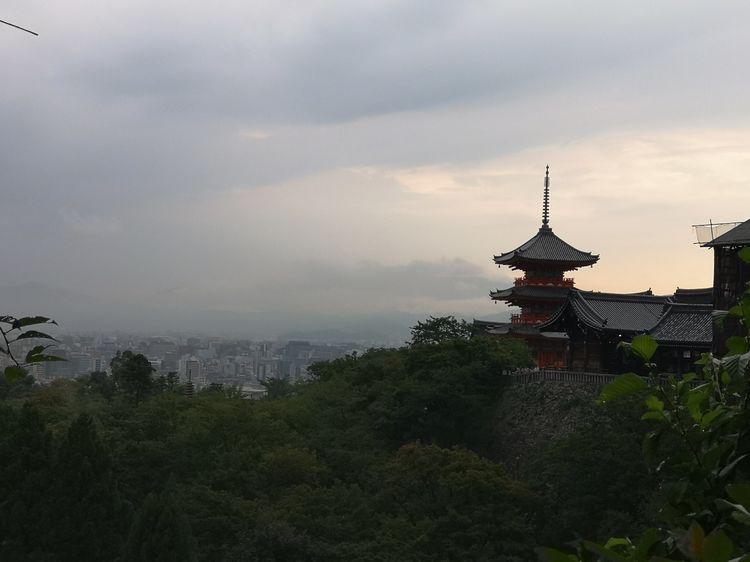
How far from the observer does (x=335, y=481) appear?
24.5m

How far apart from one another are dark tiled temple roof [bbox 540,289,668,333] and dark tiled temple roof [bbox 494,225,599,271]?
6351mm

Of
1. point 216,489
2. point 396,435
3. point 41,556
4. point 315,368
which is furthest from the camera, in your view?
point 315,368

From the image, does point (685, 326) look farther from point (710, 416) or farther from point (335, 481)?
point (710, 416)

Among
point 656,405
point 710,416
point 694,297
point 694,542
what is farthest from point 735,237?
point 694,542

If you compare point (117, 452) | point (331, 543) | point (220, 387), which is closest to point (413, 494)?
point (331, 543)

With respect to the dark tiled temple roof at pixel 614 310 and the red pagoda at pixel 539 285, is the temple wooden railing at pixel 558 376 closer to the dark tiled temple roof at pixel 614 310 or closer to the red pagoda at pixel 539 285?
the dark tiled temple roof at pixel 614 310

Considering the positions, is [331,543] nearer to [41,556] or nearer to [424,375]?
[41,556]

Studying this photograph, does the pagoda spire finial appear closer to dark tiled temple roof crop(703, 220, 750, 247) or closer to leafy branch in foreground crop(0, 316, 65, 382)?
dark tiled temple roof crop(703, 220, 750, 247)

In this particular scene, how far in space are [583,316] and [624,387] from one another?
81.2ft

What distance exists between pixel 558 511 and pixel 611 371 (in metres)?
7.30

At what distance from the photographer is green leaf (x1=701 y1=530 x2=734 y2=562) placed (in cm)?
210

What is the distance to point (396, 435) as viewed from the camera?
90.1 feet

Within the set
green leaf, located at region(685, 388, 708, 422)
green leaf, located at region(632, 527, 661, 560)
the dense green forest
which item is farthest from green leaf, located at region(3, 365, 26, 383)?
the dense green forest

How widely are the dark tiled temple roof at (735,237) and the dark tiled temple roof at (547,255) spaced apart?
1303 cm
